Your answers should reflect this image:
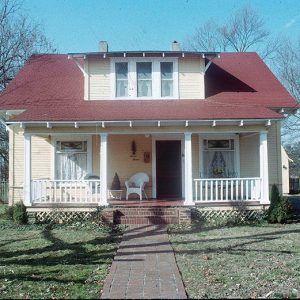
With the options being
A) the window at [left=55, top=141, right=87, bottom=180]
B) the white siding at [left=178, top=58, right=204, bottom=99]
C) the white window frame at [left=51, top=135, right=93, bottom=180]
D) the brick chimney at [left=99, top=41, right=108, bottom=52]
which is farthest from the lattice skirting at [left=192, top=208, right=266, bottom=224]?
the brick chimney at [left=99, top=41, right=108, bottom=52]

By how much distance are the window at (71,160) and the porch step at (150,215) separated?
3.27 meters

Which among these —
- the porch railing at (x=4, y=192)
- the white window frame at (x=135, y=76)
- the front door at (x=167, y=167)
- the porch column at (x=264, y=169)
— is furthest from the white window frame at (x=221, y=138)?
the porch railing at (x=4, y=192)

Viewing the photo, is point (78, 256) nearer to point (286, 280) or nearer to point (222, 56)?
point (286, 280)

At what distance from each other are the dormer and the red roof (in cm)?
38

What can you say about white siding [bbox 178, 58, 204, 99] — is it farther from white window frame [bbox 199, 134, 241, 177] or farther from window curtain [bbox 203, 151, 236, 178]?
window curtain [bbox 203, 151, 236, 178]

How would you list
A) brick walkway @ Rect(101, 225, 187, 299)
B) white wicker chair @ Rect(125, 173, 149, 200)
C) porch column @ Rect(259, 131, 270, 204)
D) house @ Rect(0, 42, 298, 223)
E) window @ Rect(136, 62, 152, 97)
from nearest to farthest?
1. brick walkway @ Rect(101, 225, 187, 299)
2. porch column @ Rect(259, 131, 270, 204)
3. house @ Rect(0, 42, 298, 223)
4. white wicker chair @ Rect(125, 173, 149, 200)
5. window @ Rect(136, 62, 152, 97)

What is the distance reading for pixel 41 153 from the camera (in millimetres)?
17172

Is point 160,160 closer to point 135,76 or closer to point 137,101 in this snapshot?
point 137,101

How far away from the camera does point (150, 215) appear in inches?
559

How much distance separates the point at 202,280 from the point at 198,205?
25.1 feet

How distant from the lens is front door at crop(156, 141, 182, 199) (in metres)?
17.4

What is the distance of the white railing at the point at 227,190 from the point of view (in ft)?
48.2

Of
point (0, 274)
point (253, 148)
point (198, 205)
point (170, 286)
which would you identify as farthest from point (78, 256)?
point (253, 148)

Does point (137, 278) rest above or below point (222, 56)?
below
